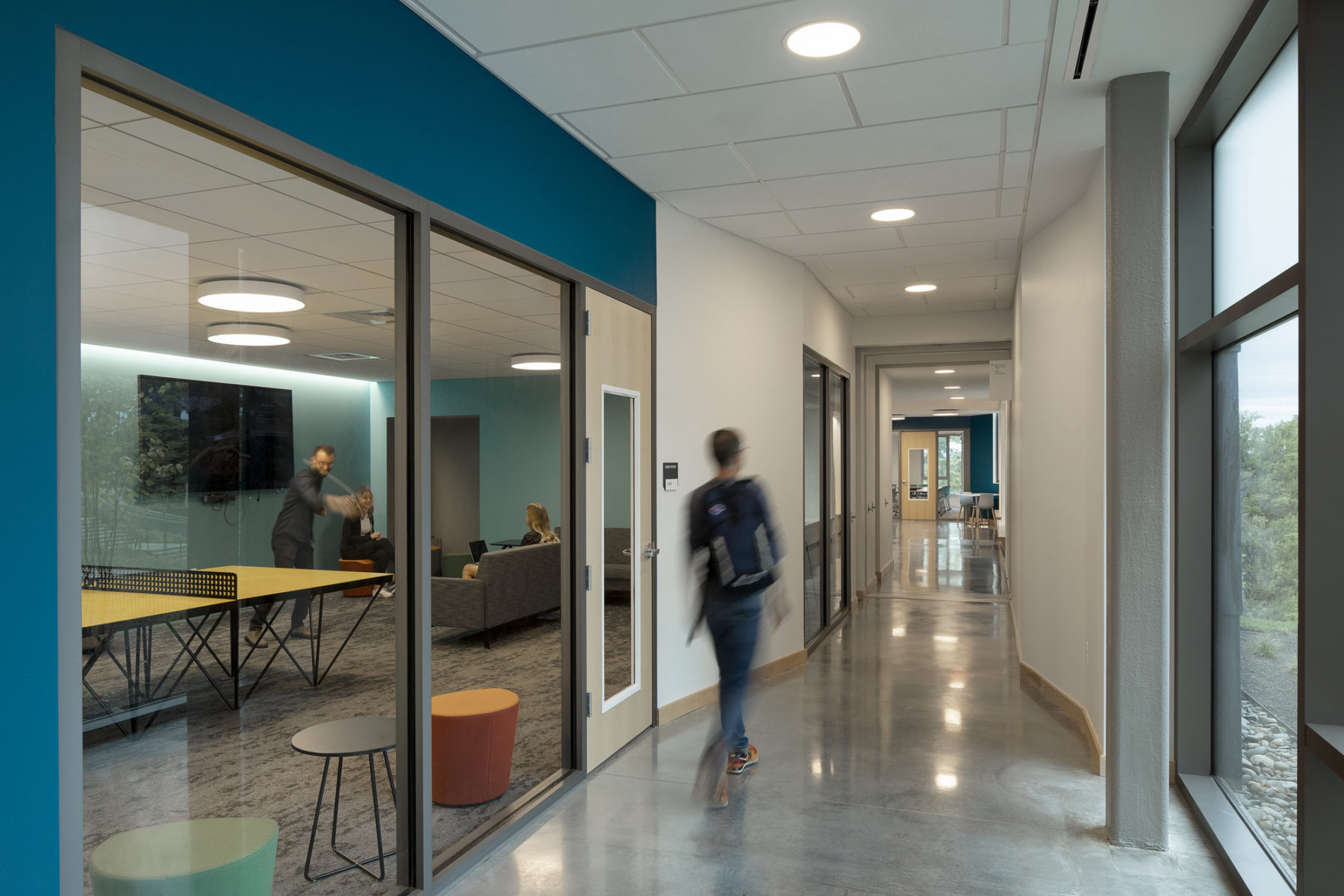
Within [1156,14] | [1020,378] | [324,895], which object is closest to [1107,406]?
[1156,14]

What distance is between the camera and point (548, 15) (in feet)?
9.16

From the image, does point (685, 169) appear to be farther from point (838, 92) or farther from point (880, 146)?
point (838, 92)

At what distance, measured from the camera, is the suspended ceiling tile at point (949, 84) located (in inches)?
124

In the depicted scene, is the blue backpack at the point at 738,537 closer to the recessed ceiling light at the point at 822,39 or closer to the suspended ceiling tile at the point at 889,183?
the recessed ceiling light at the point at 822,39

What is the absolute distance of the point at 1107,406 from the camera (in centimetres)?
328

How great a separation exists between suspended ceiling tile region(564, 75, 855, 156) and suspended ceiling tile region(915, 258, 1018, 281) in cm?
319

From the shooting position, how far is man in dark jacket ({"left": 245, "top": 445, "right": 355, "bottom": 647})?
226 cm

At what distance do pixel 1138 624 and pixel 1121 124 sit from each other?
→ 6.16 feet

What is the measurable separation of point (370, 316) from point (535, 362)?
110cm

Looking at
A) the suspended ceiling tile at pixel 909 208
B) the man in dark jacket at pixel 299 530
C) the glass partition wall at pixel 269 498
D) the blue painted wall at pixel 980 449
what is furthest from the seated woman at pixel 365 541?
the blue painted wall at pixel 980 449

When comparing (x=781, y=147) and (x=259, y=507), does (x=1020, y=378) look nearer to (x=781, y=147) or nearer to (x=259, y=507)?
(x=781, y=147)

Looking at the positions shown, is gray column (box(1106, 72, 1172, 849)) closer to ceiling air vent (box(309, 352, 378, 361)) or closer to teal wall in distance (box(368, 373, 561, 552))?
teal wall in distance (box(368, 373, 561, 552))

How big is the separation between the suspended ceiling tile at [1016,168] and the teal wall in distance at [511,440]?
2482mm

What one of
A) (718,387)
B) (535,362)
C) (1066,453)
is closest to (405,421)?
(535,362)
